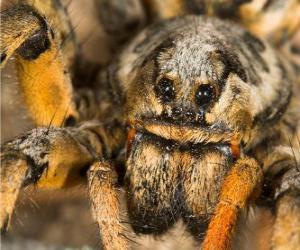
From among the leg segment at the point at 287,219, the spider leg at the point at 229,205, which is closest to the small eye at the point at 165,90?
the spider leg at the point at 229,205

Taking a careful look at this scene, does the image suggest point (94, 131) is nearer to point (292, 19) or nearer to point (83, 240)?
point (83, 240)

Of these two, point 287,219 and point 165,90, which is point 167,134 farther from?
point 287,219

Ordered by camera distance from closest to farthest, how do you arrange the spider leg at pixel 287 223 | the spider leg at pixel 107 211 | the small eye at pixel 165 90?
the spider leg at pixel 287 223
the spider leg at pixel 107 211
the small eye at pixel 165 90

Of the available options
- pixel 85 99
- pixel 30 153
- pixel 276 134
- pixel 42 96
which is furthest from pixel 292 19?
pixel 30 153

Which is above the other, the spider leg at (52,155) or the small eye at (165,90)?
the small eye at (165,90)

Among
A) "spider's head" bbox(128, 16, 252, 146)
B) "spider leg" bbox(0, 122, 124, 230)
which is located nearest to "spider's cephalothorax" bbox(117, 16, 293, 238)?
"spider's head" bbox(128, 16, 252, 146)

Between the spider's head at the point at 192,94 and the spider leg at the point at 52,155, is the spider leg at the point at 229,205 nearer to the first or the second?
the spider's head at the point at 192,94

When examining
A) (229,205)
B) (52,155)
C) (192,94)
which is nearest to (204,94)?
(192,94)

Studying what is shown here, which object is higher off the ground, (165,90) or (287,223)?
(165,90)
